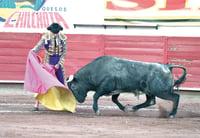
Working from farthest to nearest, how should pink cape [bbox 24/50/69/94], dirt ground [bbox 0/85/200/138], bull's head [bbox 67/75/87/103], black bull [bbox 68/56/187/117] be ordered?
bull's head [bbox 67/75/87/103] → pink cape [bbox 24/50/69/94] → black bull [bbox 68/56/187/117] → dirt ground [bbox 0/85/200/138]

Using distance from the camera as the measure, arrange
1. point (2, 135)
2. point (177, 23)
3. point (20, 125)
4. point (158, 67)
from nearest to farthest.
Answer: point (2, 135), point (20, 125), point (158, 67), point (177, 23)

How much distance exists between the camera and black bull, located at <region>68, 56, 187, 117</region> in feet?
23.5

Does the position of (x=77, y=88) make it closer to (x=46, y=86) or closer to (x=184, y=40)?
(x=46, y=86)

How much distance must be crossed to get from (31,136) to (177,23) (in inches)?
223

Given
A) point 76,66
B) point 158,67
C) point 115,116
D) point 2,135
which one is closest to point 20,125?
point 2,135

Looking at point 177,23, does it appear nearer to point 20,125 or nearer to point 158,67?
point 158,67

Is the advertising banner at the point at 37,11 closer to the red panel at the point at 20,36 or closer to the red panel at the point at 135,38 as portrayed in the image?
the red panel at the point at 20,36

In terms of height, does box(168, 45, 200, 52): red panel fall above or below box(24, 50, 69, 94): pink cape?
below

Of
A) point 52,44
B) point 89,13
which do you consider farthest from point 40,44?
point 89,13

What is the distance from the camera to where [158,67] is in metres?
7.22

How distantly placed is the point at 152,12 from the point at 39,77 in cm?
382

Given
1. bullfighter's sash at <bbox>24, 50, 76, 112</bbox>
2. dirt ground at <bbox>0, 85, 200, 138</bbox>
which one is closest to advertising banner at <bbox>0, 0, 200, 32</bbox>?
dirt ground at <bbox>0, 85, 200, 138</bbox>

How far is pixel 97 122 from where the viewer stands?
6.62m

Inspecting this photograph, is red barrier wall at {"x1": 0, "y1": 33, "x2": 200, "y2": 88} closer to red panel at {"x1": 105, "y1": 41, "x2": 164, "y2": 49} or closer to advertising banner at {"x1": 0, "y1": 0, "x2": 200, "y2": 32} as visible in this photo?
red panel at {"x1": 105, "y1": 41, "x2": 164, "y2": 49}
